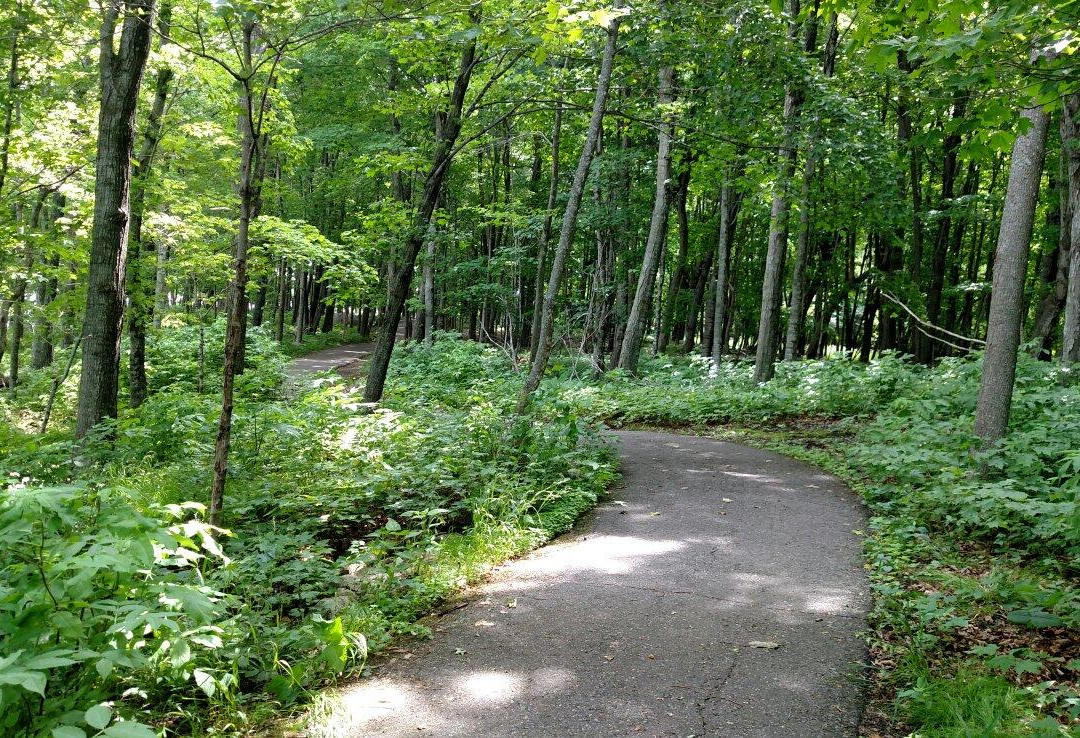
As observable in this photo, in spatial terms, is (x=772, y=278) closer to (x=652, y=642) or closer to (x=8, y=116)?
(x=652, y=642)

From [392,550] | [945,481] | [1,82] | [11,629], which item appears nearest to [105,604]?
[11,629]

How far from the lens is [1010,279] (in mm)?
6496

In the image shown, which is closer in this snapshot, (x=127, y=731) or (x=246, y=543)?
(x=127, y=731)

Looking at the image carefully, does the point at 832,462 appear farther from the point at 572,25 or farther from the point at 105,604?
the point at 105,604

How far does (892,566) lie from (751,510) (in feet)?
6.20

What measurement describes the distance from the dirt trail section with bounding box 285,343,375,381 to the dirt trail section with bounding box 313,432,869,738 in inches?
691

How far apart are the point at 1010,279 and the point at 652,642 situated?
512 centimetres

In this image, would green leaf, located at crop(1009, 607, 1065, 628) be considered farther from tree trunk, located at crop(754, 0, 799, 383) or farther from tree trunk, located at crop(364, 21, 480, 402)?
tree trunk, located at crop(754, 0, 799, 383)

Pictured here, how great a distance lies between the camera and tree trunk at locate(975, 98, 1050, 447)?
637cm

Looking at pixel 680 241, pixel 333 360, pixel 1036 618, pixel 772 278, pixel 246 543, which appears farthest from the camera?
pixel 333 360

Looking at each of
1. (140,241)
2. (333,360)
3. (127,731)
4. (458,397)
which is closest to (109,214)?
(140,241)

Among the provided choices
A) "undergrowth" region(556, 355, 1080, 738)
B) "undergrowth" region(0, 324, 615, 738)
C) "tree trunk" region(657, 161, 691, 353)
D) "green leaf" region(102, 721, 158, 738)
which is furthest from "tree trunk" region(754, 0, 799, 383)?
"green leaf" region(102, 721, 158, 738)

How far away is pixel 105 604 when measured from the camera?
9.29 feet

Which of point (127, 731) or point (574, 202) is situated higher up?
point (574, 202)
